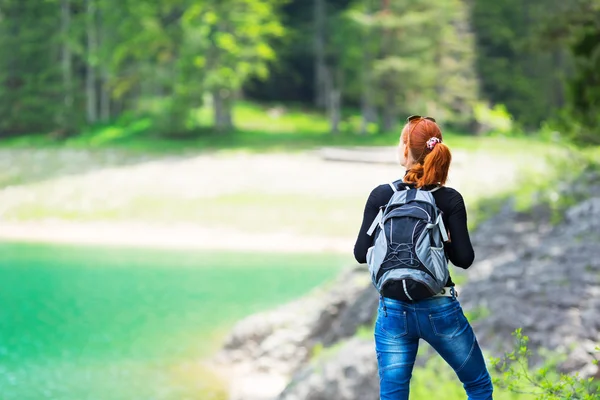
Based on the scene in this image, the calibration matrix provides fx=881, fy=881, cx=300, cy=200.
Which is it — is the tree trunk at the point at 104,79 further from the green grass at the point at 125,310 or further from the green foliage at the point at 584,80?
the green foliage at the point at 584,80

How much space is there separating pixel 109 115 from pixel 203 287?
85.0 feet

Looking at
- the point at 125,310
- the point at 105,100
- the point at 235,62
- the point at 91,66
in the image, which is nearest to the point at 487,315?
the point at 125,310

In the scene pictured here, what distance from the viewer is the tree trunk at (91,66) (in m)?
35.6

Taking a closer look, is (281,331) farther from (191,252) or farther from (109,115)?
(109,115)

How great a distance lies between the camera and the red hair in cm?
356

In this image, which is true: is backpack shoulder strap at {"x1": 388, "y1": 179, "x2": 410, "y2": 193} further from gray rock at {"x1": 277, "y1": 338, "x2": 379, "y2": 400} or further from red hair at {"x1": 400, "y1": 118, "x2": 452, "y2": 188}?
gray rock at {"x1": 277, "y1": 338, "x2": 379, "y2": 400}

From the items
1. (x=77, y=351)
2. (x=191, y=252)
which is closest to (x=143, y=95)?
(x=191, y=252)

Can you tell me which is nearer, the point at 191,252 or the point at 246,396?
the point at 246,396

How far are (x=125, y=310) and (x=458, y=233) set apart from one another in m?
10.4

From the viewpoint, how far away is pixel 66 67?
119ft

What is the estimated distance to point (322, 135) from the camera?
111ft

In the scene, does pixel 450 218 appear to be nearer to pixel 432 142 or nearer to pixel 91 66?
pixel 432 142

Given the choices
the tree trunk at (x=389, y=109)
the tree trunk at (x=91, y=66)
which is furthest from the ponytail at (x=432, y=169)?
the tree trunk at (x=91, y=66)

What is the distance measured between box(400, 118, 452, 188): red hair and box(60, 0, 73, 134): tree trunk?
32132mm
